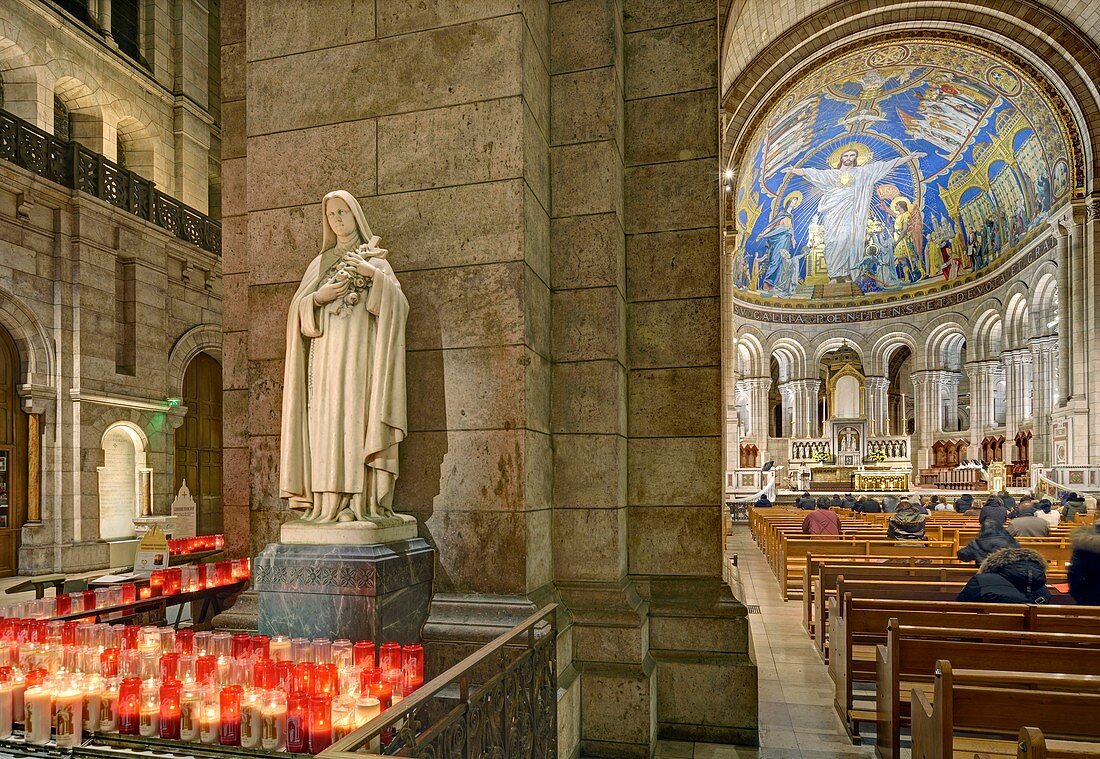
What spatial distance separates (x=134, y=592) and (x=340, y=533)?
2.68 meters

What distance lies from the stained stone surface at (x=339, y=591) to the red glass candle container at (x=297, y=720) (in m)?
0.77

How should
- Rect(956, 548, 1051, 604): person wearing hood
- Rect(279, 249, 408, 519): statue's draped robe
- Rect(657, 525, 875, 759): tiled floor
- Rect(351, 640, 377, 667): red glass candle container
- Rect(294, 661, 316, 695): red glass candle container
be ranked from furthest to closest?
Rect(956, 548, 1051, 604): person wearing hood, Rect(657, 525, 875, 759): tiled floor, Rect(279, 249, 408, 519): statue's draped robe, Rect(351, 640, 377, 667): red glass candle container, Rect(294, 661, 316, 695): red glass candle container

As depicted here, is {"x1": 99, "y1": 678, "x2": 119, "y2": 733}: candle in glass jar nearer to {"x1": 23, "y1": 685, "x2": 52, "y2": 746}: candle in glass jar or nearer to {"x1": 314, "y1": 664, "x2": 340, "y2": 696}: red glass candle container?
{"x1": 23, "y1": 685, "x2": 52, "y2": 746}: candle in glass jar

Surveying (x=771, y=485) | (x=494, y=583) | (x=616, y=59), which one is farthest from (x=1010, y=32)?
(x=494, y=583)

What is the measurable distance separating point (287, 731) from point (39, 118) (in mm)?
13998

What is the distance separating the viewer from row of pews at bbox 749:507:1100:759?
9.57ft

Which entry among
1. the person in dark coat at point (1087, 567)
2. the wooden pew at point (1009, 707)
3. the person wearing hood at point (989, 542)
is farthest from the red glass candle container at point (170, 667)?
the person wearing hood at point (989, 542)

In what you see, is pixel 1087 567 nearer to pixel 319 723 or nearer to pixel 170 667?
pixel 319 723

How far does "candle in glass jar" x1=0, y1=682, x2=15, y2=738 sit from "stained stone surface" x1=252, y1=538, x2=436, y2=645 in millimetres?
1153

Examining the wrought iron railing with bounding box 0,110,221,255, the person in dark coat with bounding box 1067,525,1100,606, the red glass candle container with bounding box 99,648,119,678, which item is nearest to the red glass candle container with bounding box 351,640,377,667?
the red glass candle container with bounding box 99,648,119,678

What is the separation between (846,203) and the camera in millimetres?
30766

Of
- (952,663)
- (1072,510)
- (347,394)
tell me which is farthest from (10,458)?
(1072,510)

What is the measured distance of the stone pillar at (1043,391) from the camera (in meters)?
24.2

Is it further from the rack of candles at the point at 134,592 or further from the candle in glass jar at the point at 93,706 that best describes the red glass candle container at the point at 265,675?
the rack of candles at the point at 134,592
